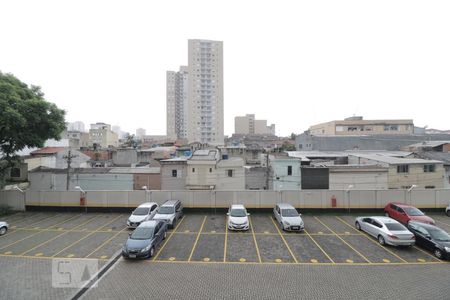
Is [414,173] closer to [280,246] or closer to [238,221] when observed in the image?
[280,246]

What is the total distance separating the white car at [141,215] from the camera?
17.2m

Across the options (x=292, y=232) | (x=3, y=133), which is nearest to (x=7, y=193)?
(x=3, y=133)

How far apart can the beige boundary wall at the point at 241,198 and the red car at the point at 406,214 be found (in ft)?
7.63

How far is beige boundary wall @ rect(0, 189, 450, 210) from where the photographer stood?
21.2 metres

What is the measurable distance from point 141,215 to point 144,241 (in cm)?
536

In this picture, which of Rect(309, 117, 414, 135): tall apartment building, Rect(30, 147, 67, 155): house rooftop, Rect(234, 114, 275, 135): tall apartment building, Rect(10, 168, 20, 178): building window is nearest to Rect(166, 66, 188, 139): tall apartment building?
Rect(234, 114, 275, 135): tall apartment building

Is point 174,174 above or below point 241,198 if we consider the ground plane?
above

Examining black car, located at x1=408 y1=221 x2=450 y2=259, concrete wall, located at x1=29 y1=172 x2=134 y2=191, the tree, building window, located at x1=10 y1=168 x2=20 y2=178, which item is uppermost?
the tree

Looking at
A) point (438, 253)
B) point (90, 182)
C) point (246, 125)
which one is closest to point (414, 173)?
point (438, 253)

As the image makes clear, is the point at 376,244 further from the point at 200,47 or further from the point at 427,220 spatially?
the point at 200,47

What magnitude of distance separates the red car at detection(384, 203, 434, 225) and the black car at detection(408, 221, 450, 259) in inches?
94.9

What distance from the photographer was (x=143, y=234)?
529 inches

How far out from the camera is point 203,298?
9383 millimetres

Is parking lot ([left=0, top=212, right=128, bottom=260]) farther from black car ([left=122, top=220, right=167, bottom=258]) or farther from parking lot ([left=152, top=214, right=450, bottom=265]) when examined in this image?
parking lot ([left=152, top=214, right=450, bottom=265])
